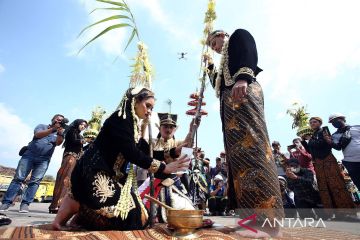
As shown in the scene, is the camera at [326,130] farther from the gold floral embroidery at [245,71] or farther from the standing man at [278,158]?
the gold floral embroidery at [245,71]

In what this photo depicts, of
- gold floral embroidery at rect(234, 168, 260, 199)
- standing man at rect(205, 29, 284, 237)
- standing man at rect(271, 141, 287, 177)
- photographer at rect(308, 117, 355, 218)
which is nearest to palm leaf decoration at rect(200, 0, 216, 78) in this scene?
standing man at rect(205, 29, 284, 237)

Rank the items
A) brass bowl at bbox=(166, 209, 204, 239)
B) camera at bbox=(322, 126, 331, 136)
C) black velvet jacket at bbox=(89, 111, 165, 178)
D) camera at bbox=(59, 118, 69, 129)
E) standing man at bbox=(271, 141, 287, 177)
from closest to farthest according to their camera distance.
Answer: brass bowl at bbox=(166, 209, 204, 239)
black velvet jacket at bbox=(89, 111, 165, 178)
camera at bbox=(322, 126, 331, 136)
camera at bbox=(59, 118, 69, 129)
standing man at bbox=(271, 141, 287, 177)

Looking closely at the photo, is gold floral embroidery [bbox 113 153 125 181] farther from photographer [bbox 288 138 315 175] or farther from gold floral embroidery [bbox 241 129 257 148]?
photographer [bbox 288 138 315 175]

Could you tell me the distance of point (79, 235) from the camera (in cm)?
209

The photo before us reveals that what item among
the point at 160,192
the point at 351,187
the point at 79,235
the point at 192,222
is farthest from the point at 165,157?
the point at 351,187

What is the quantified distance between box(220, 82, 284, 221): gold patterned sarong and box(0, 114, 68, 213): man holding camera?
4.74 m

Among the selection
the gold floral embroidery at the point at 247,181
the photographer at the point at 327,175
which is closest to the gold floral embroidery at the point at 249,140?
the gold floral embroidery at the point at 247,181

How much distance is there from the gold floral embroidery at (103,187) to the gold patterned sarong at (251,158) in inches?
49.1

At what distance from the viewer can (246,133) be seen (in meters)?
2.68

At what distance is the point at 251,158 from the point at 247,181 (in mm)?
227

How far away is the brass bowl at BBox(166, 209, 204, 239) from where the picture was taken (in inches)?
89.4

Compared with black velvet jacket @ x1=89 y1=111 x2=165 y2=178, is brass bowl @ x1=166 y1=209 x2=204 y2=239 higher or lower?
lower

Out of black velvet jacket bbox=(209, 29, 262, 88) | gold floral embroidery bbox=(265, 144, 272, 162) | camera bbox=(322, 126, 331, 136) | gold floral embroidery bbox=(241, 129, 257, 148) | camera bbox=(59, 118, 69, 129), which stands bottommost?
gold floral embroidery bbox=(265, 144, 272, 162)

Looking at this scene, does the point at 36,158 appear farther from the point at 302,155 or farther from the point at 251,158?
the point at 302,155
